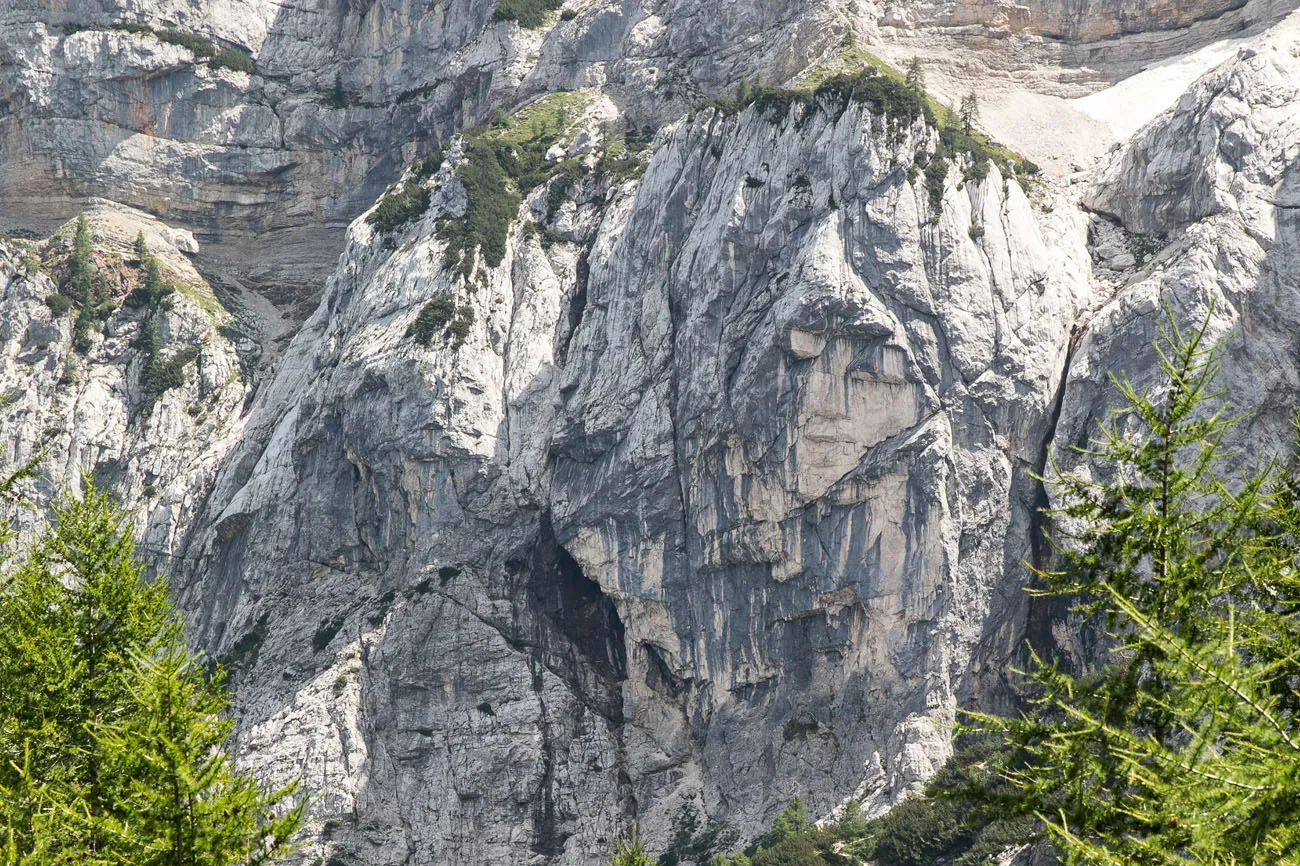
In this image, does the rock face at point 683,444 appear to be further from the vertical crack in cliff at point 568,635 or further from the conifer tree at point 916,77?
the conifer tree at point 916,77

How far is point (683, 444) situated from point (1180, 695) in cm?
5795

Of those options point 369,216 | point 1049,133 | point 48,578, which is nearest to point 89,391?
point 369,216

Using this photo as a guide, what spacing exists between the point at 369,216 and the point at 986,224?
132 feet

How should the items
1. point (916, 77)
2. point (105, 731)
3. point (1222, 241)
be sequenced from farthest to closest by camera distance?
point (916, 77) < point (1222, 241) < point (105, 731)

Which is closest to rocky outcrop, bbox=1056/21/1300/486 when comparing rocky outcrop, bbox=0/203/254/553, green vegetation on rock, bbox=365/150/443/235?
green vegetation on rock, bbox=365/150/443/235

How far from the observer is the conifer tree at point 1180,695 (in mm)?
13773

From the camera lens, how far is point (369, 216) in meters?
91.6

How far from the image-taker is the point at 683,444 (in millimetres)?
74688

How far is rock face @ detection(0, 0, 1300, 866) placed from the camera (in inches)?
2736

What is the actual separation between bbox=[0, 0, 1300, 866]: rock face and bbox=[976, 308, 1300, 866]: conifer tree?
45.4 m

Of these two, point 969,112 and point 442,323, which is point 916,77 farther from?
point 442,323

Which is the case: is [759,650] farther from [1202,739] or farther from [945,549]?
[1202,739]

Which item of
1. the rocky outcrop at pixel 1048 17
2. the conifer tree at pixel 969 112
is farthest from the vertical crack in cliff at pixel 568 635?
the rocky outcrop at pixel 1048 17

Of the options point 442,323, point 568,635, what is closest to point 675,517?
point 568,635
